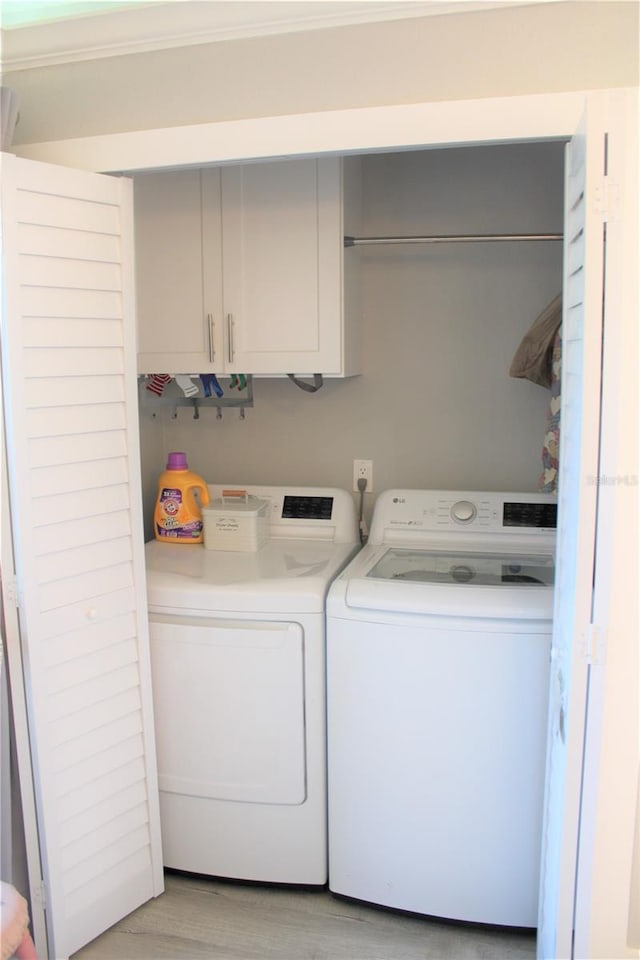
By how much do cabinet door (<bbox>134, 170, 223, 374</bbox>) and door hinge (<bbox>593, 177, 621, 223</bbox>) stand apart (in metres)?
1.35

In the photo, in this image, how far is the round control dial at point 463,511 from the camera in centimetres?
260

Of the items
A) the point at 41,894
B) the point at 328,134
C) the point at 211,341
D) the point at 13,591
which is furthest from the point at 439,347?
the point at 41,894

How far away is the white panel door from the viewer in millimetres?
1471

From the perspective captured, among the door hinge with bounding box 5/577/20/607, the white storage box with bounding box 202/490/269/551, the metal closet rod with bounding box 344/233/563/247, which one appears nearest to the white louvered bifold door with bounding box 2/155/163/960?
the door hinge with bounding box 5/577/20/607

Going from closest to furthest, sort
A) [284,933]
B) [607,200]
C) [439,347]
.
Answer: [607,200] < [284,933] < [439,347]

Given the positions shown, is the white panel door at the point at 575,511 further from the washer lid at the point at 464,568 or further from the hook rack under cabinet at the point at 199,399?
the hook rack under cabinet at the point at 199,399

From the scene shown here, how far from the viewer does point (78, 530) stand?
1.96m

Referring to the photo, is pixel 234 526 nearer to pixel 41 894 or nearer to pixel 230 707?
pixel 230 707

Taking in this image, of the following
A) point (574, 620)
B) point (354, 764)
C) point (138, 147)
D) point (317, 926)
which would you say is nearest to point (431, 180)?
point (138, 147)

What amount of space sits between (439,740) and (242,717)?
0.55 metres

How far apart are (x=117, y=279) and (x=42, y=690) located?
1020 mm

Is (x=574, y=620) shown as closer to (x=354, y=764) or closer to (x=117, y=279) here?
(x=354, y=764)

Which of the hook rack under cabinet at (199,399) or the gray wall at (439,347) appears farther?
the hook rack under cabinet at (199,399)

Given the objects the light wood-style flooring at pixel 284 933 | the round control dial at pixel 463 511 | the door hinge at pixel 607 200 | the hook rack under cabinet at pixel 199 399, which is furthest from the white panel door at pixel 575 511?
the hook rack under cabinet at pixel 199 399
